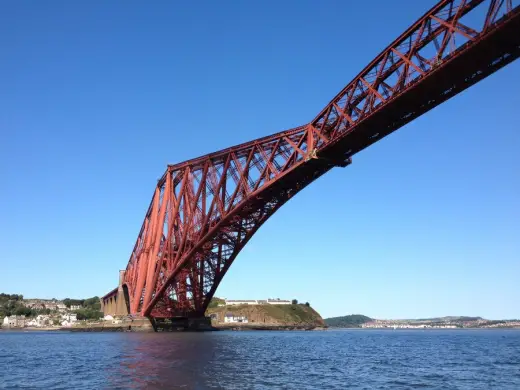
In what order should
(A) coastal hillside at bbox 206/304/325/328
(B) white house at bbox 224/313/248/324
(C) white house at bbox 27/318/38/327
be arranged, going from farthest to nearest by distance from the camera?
(A) coastal hillside at bbox 206/304/325/328
(C) white house at bbox 27/318/38/327
(B) white house at bbox 224/313/248/324

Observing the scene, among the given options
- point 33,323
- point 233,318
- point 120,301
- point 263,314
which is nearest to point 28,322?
point 33,323

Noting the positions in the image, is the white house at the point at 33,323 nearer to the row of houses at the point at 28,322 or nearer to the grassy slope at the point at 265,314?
the row of houses at the point at 28,322

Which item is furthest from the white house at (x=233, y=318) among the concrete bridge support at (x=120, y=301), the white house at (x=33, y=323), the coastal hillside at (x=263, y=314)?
the white house at (x=33, y=323)

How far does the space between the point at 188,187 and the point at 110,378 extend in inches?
1678

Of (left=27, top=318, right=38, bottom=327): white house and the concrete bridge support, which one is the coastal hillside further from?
(left=27, top=318, right=38, bottom=327): white house

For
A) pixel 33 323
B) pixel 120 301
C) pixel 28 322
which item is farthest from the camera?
pixel 28 322

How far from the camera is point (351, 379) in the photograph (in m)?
26.9

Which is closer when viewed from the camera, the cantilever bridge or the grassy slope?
the cantilever bridge

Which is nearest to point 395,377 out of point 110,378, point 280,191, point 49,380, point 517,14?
point 110,378

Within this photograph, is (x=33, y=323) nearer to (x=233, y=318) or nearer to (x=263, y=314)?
(x=233, y=318)

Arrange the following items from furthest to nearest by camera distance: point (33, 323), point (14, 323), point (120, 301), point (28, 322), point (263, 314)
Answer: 1. point (263, 314)
2. point (28, 322)
3. point (33, 323)
4. point (14, 323)
5. point (120, 301)

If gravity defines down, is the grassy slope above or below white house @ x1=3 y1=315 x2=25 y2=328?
above

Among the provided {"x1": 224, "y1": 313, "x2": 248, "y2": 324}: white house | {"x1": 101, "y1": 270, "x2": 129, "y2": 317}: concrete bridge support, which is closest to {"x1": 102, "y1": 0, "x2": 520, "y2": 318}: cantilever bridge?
{"x1": 101, "y1": 270, "x2": 129, "y2": 317}: concrete bridge support

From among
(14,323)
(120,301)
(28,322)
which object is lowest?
(14,323)
